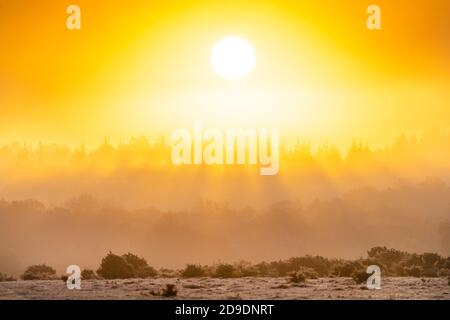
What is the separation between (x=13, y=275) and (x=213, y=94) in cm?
1781

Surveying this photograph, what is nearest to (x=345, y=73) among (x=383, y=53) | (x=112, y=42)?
(x=383, y=53)

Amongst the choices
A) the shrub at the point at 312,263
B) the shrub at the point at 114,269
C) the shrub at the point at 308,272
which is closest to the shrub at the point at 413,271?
the shrub at the point at 308,272

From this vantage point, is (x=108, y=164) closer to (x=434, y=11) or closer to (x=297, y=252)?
(x=297, y=252)

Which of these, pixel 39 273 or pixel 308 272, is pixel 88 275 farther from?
pixel 308 272

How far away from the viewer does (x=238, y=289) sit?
3225 cm

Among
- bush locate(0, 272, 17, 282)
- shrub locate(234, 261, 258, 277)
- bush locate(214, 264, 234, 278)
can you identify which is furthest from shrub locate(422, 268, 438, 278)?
bush locate(0, 272, 17, 282)

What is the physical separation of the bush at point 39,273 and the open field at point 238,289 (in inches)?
258

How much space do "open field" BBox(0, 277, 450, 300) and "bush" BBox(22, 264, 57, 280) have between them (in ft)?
21.5

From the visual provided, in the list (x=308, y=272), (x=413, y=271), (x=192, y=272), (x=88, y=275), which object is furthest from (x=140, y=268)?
(x=413, y=271)

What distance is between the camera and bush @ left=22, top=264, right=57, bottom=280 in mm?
42028

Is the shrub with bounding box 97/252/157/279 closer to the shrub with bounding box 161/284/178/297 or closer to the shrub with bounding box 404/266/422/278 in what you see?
the shrub with bounding box 161/284/178/297

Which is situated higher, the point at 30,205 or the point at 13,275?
the point at 30,205

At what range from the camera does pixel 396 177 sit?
56344 mm

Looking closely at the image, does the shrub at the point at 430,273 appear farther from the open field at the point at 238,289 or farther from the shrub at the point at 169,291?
the shrub at the point at 169,291
